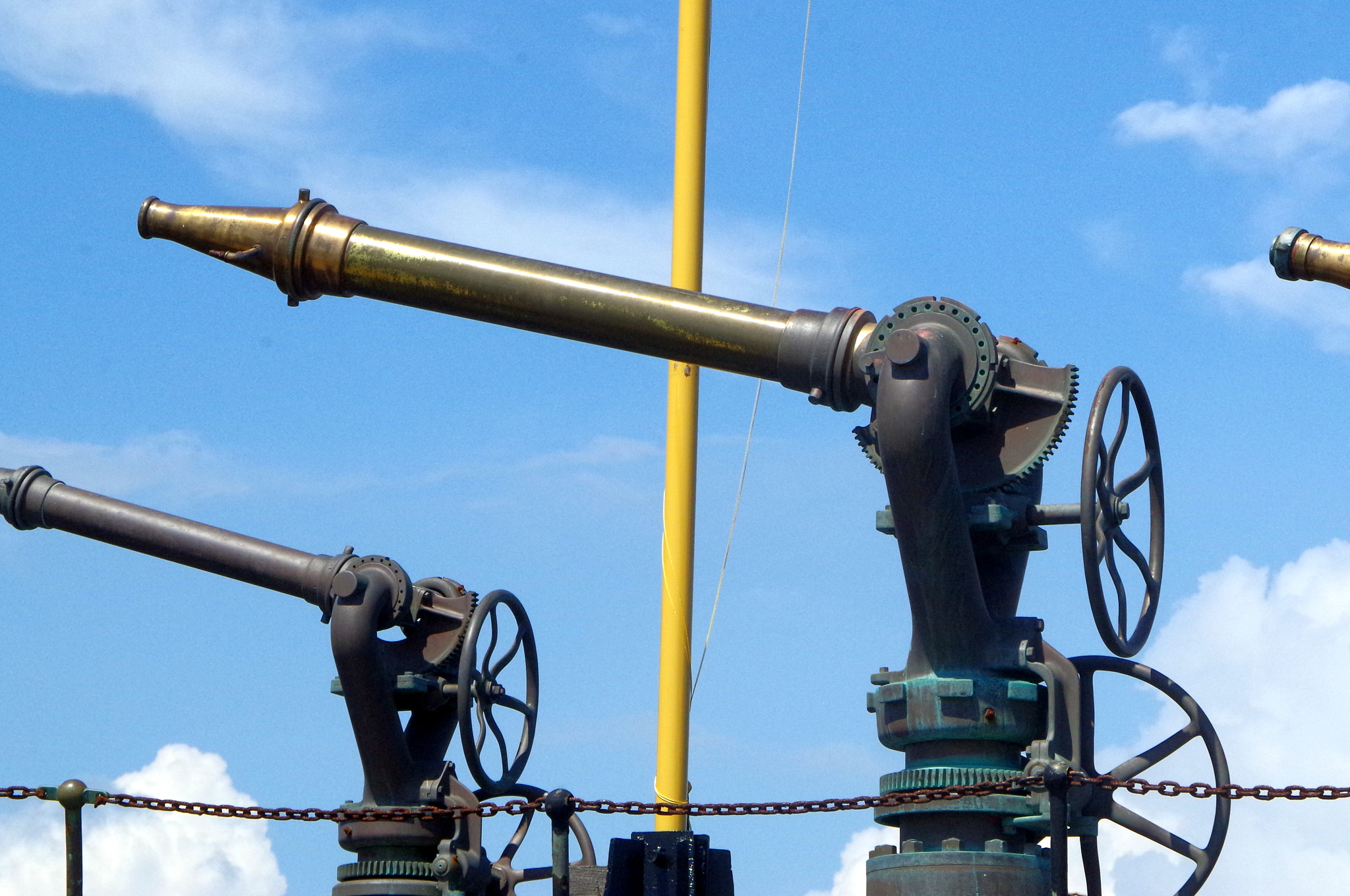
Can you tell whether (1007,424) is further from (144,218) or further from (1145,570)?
(144,218)

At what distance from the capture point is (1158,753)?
6613 millimetres

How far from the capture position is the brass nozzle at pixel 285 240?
7.43 meters

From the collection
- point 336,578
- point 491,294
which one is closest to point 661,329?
point 491,294

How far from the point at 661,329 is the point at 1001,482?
133 centimetres

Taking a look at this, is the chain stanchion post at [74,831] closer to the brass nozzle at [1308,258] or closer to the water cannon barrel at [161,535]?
the water cannon barrel at [161,535]

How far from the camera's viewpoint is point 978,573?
21.4ft

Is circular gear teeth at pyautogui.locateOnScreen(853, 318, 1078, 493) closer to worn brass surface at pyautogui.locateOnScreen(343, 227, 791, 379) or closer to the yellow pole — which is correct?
worn brass surface at pyautogui.locateOnScreen(343, 227, 791, 379)

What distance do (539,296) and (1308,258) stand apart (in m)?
2.82

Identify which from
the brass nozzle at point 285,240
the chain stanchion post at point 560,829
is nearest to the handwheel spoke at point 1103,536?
the chain stanchion post at point 560,829

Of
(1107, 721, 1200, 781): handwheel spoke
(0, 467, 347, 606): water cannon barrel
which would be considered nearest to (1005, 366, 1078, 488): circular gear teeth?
(1107, 721, 1200, 781): handwheel spoke

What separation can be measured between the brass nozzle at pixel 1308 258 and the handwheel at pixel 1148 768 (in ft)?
5.41

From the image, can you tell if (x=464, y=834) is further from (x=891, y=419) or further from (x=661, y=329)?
(x=891, y=419)

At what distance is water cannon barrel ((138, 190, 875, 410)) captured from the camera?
22.4ft

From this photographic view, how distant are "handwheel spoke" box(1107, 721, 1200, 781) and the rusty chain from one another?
25 centimetres
